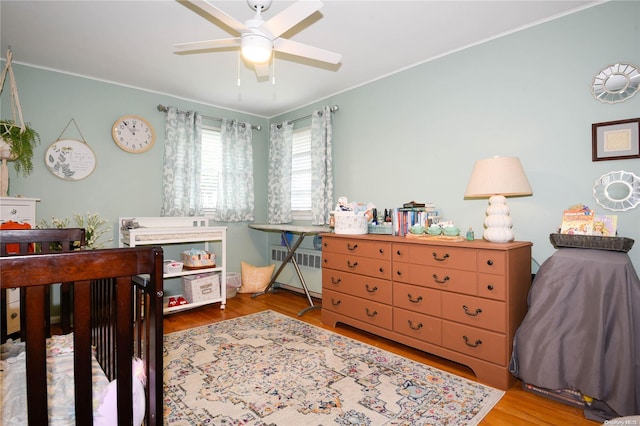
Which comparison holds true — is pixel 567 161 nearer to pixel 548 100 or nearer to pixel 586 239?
pixel 548 100

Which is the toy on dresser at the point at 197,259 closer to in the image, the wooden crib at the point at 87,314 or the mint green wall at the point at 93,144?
the mint green wall at the point at 93,144

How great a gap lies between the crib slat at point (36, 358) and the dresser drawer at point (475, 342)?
2038mm

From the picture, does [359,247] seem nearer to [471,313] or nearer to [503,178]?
[471,313]

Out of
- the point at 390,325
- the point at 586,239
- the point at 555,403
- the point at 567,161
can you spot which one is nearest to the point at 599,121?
the point at 567,161

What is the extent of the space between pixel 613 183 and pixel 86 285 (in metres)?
2.63

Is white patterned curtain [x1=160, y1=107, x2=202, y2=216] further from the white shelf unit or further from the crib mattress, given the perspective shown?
the crib mattress

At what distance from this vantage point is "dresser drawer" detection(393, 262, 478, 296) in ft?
6.74

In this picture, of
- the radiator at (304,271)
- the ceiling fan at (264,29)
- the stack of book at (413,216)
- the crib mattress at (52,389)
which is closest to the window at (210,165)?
the radiator at (304,271)

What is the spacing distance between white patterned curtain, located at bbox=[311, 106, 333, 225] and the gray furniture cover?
2.16 meters

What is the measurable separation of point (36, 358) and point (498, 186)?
219 cm

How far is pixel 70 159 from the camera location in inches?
124

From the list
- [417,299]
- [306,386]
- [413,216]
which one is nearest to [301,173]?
[413,216]

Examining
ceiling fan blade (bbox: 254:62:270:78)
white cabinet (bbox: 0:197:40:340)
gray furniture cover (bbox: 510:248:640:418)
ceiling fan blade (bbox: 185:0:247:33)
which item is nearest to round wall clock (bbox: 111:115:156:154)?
white cabinet (bbox: 0:197:40:340)

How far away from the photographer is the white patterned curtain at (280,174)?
4188 millimetres
